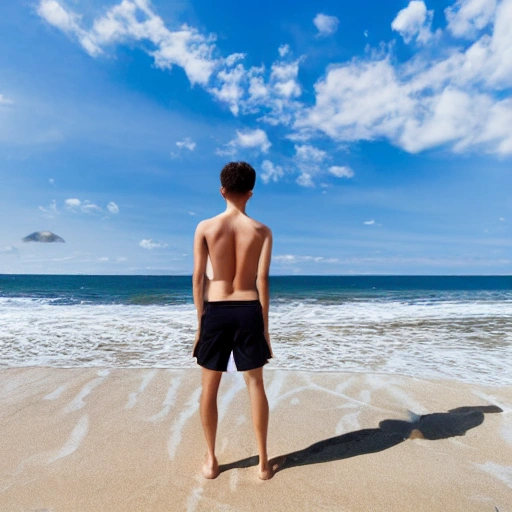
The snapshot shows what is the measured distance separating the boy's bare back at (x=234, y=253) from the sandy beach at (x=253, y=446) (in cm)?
150

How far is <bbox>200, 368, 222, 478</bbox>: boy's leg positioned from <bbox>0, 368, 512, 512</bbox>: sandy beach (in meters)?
0.11

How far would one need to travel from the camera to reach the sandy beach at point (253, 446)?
2785mm

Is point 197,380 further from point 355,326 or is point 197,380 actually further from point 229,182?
point 355,326

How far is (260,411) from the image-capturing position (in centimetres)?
307

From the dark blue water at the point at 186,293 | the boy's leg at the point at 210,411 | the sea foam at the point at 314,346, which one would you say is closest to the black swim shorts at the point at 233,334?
the boy's leg at the point at 210,411

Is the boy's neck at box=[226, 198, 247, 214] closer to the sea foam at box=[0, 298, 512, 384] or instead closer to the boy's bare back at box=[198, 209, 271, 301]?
the boy's bare back at box=[198, 209, 271, 301]

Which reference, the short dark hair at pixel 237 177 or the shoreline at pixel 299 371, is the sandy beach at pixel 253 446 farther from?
the short dark hair at pixel 237 177

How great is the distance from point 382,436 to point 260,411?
1554 mm

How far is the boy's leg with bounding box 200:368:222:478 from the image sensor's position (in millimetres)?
3049

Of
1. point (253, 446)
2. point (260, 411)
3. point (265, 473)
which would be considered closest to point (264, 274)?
point (260, 411)

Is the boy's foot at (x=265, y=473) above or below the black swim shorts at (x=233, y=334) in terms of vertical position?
below

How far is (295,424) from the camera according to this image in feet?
13.4

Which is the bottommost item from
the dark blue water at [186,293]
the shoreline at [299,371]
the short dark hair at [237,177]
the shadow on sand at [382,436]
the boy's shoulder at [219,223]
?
the shadow on sand at [382,436]

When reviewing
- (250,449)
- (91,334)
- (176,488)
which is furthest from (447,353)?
(91,334)
